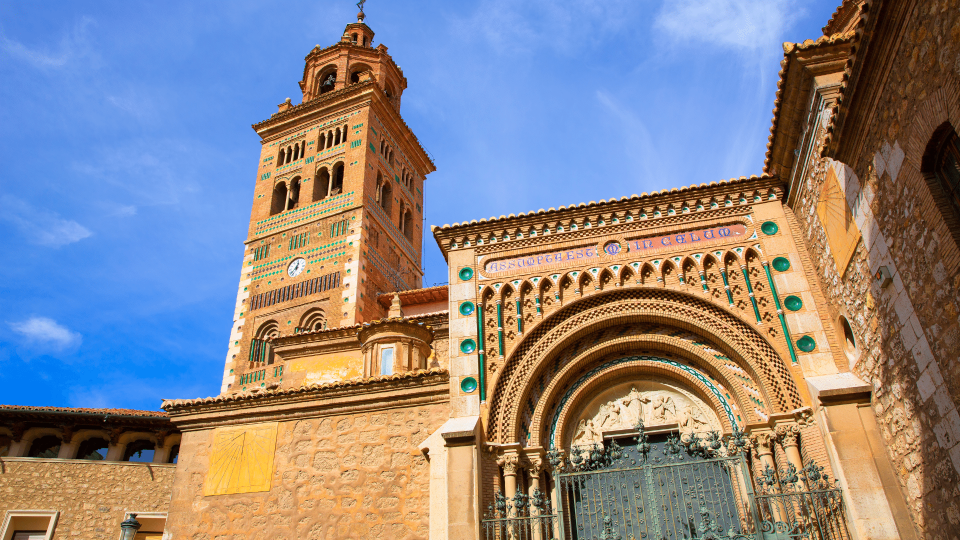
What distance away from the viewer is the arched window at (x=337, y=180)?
31.4m

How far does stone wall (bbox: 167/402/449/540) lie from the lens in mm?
11445

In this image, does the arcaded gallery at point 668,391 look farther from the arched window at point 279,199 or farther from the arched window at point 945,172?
the arched window at point 279,199

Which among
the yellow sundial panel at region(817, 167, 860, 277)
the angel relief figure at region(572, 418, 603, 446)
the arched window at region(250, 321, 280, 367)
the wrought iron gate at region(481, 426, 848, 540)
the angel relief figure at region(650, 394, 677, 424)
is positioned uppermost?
the arched window at region(250, 321, 280, 367)

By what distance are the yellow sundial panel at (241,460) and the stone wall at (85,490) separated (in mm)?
3901

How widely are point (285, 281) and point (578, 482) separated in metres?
20.8

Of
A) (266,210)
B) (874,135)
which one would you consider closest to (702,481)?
(874,135)

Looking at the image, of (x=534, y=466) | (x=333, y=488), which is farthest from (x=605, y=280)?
(x=333, y=488)

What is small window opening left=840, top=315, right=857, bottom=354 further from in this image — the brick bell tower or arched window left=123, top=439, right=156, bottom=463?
the brick bell tower

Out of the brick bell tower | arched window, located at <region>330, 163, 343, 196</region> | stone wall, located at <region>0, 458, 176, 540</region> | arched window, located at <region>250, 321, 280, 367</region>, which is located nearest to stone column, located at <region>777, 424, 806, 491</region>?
stone wall, located at <region>0, 458, 176, 540</region>

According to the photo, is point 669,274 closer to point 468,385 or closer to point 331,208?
point 468,385

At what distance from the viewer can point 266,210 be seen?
3225 cm

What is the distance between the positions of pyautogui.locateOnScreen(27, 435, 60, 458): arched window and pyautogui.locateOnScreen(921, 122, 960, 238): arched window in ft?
61.8

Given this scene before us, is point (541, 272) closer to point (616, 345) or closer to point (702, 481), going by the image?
point (616, 345)

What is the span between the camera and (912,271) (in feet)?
24.7
